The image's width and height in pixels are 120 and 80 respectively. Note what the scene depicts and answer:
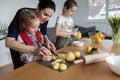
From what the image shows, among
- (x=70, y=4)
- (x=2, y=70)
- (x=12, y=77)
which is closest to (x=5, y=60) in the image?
(x=2, y=70)

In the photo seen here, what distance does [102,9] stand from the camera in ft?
16.3

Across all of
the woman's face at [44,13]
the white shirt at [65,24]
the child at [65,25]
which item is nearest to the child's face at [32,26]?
the woman's face at [44,13]

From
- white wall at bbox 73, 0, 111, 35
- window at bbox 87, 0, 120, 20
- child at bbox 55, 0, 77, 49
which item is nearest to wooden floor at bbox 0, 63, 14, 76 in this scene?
child at bbox 55, 0, 77, 49

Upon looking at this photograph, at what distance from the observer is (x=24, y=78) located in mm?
915

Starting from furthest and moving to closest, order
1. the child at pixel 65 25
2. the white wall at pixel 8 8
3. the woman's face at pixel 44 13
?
1. the white wall at pixel 8 8
2. the child at pixel 65 25
3. the woman's face at pixel 44 13

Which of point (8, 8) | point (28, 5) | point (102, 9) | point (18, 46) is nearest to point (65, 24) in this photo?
point (18, 46)

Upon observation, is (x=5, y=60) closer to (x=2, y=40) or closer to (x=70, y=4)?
(x=2, y=40)

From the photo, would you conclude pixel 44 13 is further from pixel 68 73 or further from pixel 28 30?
pixel 68 73

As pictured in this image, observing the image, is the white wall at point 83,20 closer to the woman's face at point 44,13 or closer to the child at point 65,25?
the child at point 65,25

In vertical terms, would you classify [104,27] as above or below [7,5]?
below

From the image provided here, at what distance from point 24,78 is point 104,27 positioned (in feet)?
14.4

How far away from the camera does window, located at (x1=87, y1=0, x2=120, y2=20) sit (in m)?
4.75

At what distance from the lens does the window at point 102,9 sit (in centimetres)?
475

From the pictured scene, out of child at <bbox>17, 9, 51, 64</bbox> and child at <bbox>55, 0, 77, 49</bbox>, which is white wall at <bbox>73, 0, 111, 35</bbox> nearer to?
child at <bbox>55, 0, 77, 49</bbox>
